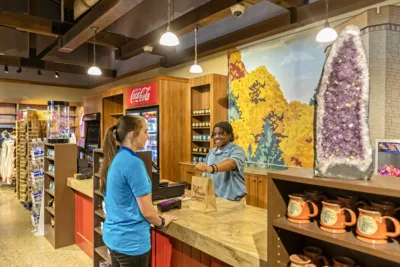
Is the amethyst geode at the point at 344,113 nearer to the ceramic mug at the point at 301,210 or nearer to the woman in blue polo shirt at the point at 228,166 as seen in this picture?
the ceramic mug at the point at 301,210

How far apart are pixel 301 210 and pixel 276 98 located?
11.1 ft

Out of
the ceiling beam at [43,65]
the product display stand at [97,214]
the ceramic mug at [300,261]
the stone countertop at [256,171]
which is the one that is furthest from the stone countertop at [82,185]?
the ceiling beam at [43,65]

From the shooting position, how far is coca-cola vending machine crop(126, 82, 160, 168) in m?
5.64

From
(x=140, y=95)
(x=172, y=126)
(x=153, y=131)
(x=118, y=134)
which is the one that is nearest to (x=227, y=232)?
(x=118, y=134)

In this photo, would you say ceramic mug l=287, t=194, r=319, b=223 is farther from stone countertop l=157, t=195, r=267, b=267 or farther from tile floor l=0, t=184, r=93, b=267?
tile floor l=0, t=184, r=93, b=267

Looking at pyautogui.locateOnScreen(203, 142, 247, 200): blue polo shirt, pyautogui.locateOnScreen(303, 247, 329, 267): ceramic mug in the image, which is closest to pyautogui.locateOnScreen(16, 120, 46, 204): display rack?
pyautogui.locateOnScreen(203, 142, 247, 200): blue polo shirt

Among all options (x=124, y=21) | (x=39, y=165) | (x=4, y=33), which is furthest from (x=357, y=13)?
(x=4, y=33)

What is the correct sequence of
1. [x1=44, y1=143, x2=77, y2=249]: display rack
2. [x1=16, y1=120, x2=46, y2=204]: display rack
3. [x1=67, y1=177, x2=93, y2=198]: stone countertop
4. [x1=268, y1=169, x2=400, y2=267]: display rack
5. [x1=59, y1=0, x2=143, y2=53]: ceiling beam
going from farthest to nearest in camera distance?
1. [x1=16, y1=120, x2=46, y2=204]: display rack
2. [x1=44, y1=143, x2=77, y2=249]: display rack
3. [x1=59, y1=0, x2=143, y2=53]: ceiling beam
4. [x1=67, y1=177, x2=93, y2=198]: stone countertop
5. [x1=268, y1=169, x2=400, y2=267]: display rack

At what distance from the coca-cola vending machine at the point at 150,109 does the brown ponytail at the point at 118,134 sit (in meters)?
3.52

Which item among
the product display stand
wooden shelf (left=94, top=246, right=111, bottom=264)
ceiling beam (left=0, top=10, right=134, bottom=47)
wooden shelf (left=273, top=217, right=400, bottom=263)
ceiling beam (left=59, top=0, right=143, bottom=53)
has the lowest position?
wooden shelf (left=94, top=246, right=111, bottom=264)

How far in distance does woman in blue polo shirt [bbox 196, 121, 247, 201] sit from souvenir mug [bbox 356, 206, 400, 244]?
4.69 feet

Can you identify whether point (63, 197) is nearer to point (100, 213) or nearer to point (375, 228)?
point (100, 213)

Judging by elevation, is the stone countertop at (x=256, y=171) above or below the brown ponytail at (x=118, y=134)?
below

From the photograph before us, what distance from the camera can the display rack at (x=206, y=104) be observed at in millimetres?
5098
